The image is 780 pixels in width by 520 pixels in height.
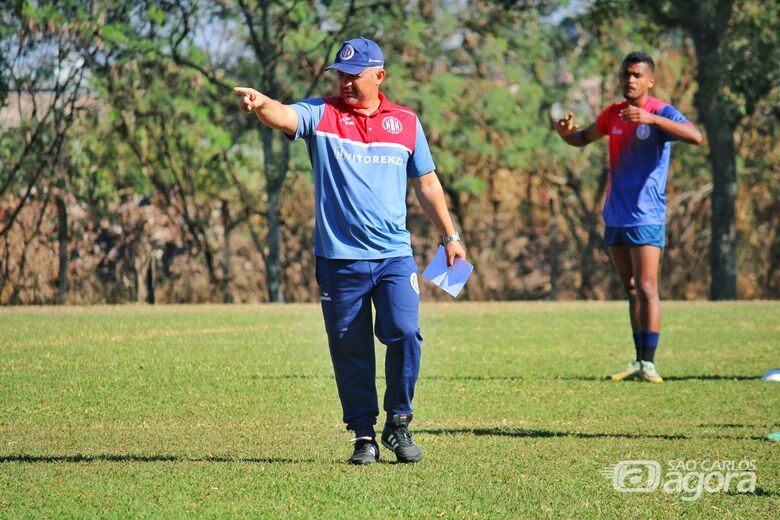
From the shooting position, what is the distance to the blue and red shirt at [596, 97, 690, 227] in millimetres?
10258

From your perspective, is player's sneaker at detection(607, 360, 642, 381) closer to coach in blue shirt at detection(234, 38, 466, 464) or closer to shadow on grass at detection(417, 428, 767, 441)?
shadow on grass at detection(417, 428, 767, 441)

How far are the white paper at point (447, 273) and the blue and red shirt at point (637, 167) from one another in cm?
374

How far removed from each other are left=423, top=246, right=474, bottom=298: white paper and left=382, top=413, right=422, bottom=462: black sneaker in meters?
0.71

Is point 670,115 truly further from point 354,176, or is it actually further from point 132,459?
point 132,459

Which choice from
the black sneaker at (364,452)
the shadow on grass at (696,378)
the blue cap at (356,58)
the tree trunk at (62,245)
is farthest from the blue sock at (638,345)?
the tree trunk at (62,245)

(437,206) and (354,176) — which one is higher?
(354,176)

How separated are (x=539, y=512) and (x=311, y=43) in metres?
19.3

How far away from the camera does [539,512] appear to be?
214 inches

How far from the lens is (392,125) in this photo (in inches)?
261

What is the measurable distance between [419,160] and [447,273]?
1.99ft

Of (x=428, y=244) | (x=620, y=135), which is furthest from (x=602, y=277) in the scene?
(x=620, y=135)

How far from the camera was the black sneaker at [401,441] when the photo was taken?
21.7 feet

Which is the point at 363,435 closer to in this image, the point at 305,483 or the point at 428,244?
the point at 305,483

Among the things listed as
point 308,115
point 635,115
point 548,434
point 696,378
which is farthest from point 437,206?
point 696,378
